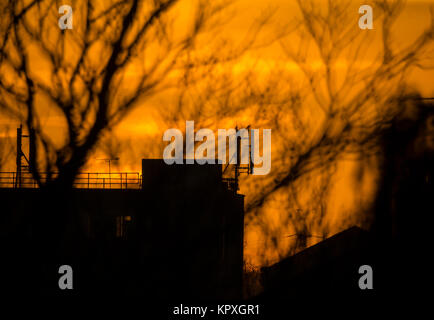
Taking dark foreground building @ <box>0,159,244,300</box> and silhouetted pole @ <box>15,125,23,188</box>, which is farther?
dark foreground building @ <box>0,159,244,300</box>

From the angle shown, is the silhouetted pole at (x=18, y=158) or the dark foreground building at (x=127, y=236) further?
the dark foreground building at (x=127, y=236)

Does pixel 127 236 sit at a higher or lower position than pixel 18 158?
lower

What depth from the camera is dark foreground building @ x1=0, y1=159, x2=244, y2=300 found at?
590 inches

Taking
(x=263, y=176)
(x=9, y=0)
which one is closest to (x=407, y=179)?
(x=263, y=176)

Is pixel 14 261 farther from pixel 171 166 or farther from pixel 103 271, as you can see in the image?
pixel 171 166

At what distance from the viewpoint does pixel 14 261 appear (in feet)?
49.0

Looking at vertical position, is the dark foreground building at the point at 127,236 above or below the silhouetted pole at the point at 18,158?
below

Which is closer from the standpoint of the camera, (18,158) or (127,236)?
(18,158)

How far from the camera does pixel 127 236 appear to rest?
55.2 feet

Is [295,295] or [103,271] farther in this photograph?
[103,271]

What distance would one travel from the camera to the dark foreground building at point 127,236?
1499cm

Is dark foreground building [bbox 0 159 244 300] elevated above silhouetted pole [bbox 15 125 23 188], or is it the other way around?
silhouetted pole [bbox 15 125 23 188]
